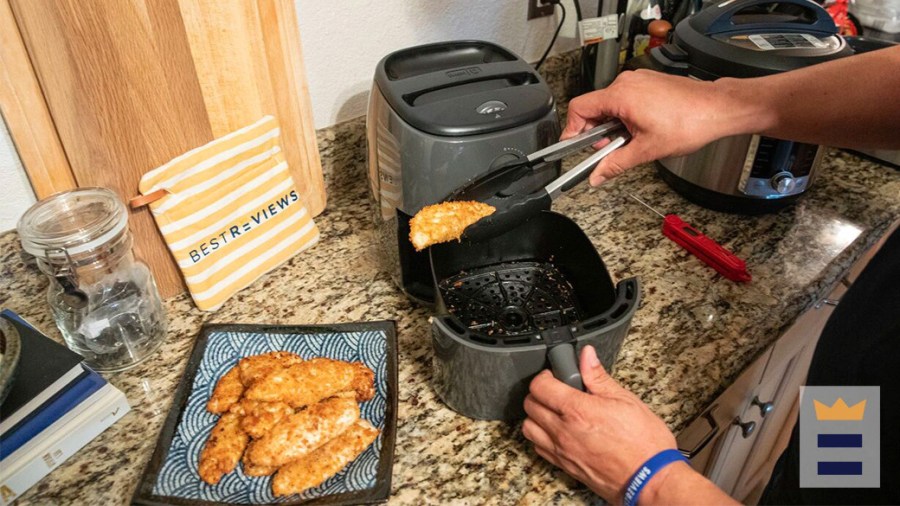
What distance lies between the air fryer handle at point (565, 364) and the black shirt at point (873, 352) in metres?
0.26

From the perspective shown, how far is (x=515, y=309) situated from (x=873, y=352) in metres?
0.38

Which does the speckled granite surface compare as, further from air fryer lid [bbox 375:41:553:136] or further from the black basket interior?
air fryer lid [bbox 375:41:553:136]

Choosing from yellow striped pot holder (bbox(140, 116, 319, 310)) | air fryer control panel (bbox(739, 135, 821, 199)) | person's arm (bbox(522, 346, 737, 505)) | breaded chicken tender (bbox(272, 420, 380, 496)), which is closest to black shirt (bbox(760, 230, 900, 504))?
person's arm (bbox(522, 346, 737, 505))

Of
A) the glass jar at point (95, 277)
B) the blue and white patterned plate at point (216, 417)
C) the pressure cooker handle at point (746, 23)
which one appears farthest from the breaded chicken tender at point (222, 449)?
the pressure cooker handle at point (746, 23)

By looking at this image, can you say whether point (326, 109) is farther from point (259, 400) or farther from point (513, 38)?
point (259, 400)

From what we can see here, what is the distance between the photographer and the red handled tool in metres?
0.93

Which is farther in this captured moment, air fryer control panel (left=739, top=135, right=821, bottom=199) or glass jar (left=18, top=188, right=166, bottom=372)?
air fryer control panel (left=739, top=135, right=821, bottom=199)

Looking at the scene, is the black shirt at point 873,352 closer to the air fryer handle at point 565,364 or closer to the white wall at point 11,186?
the air fryer handle at point 565,364

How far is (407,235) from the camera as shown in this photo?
2.68 feet

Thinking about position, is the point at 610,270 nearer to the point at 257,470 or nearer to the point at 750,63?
the point at 750,63

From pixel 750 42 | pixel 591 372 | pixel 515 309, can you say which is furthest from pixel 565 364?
pixel 750 42

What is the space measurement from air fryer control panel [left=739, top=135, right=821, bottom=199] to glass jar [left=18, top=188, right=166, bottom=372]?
0.90m

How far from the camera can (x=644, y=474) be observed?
1.93 ft

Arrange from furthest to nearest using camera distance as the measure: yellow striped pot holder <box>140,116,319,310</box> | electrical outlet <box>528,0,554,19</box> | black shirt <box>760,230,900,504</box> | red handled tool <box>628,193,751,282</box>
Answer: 1. electrical outlet <box>528,0,554,19</box>
2. red handled tool <box>628,193,751,282</box>
3. yellow striped pot holder <box>140,116,319,310</box>
4. black shirt <box>760,230,900,504</box>
